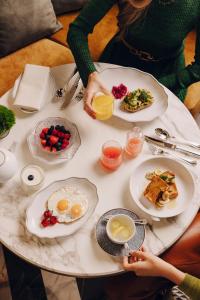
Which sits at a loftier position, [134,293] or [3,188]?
[3,188]

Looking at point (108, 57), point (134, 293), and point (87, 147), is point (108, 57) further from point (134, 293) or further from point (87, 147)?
point (134, 293)

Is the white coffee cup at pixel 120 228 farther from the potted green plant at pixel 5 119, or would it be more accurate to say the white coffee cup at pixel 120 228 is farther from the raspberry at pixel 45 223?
the potted green plant at pixel 5 119

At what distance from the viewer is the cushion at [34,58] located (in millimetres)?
2260

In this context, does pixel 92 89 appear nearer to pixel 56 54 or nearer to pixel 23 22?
pixel 56 54

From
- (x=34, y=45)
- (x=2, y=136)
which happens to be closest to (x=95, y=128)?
(x=2, y=136)

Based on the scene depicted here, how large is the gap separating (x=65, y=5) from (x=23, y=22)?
41 cm

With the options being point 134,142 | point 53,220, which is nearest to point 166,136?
point 134,142

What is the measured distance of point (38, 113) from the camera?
1.71m

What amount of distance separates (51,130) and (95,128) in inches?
8.5

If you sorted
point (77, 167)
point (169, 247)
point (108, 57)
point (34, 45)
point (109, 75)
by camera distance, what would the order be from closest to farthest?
point (169, 247)
point (77, 167)
point (109, 75)
point (108, 57)
point (34, 45)

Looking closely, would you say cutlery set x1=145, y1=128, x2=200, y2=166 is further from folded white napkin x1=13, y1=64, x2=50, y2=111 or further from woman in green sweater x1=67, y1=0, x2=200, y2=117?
folded white napkin x1=13, y1=64, x2=50, y2=111

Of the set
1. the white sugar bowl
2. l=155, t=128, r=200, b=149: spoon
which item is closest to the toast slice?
l=155, t=128, r=200, b=149: spoon

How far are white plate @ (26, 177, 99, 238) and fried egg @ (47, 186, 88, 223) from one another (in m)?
0.02

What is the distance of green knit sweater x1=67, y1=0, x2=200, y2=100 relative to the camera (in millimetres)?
1783
